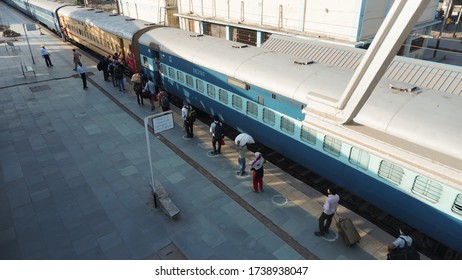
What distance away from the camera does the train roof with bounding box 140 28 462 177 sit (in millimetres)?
7125

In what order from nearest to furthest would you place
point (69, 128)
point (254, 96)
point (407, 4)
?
1. point (407, 4)
2. point (254, 96)
3. point (69, 128)

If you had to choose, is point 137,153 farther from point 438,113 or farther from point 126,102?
point 438,113

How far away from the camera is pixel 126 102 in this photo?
18.8 metres

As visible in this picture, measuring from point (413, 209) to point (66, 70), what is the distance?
25.3 m

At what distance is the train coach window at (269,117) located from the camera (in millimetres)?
11727

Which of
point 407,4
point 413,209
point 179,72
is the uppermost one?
A: point 407,4

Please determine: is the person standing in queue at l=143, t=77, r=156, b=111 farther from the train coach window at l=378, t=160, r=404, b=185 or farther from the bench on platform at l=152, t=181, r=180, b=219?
the train coach window at l=378, t=160, r=404, b=185

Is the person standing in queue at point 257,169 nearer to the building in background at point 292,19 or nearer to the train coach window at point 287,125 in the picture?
the train coach window at point 287,125

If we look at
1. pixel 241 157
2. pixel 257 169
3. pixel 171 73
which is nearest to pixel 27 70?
pixel 171 73

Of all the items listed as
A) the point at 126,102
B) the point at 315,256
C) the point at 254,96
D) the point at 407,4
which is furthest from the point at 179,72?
the point at 407,4

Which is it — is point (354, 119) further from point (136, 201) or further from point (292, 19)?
point (292, 19)

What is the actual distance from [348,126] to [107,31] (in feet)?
76.5

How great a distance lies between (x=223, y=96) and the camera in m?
14.0

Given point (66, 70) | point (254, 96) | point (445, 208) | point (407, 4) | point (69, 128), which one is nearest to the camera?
point (407, 4)
